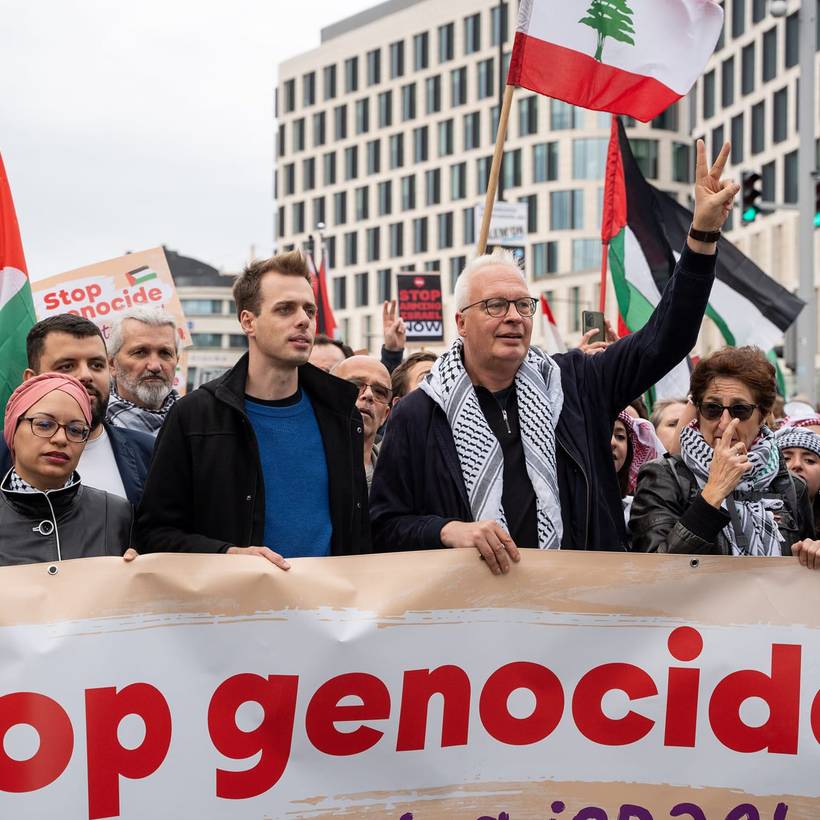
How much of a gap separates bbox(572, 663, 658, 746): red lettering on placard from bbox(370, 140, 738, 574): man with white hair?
1.09 ft

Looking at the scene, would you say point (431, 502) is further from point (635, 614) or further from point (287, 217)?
point (287, 217)

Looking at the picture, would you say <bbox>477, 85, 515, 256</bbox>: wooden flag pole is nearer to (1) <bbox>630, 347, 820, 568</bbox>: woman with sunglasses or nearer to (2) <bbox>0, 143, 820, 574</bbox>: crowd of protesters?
(2) <bbox>0, 143, 820, 574</bbox>: crowd of protesters

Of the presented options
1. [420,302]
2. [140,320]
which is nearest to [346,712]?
[140,320]

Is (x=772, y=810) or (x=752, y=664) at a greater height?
(x=752, y=664)

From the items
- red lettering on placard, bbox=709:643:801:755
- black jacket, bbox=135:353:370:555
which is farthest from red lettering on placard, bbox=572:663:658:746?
black jacket, bbox=135:353:370:555

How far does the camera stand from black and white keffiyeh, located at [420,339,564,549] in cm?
382

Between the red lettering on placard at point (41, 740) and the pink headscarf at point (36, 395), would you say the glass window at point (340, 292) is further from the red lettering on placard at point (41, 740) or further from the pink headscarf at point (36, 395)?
the red lettering on placard at point (41, 740)

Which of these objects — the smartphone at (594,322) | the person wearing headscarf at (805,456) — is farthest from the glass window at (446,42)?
the person wearing headscarf at (805,456)

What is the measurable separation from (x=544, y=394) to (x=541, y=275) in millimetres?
65622

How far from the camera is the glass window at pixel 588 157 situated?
223 ft

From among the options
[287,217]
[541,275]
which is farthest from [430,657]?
[287,217]

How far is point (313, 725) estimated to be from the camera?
11.9 ft

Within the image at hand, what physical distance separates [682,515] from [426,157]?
72434mm

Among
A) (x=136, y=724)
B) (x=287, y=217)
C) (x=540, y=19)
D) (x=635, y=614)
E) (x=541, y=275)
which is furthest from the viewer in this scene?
(x=287, y=217)
